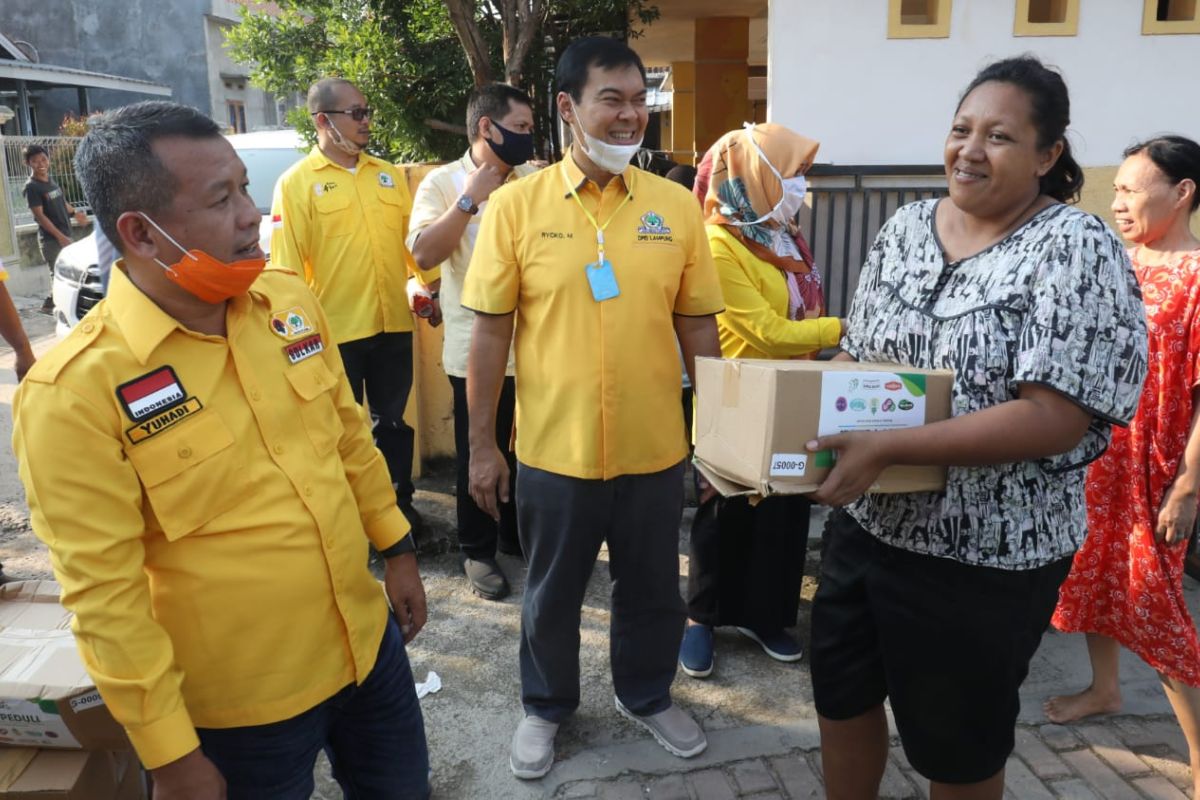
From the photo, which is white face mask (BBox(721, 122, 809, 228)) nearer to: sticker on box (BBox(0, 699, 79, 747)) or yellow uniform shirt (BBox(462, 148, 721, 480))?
yellow uniform shirt (BBox(462, 148, 721, 480))

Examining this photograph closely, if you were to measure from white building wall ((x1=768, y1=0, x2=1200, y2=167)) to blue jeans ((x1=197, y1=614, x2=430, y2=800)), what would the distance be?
14.2ft

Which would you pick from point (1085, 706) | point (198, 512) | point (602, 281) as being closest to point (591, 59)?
point (602, 281)

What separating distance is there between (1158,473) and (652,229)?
1706 millimetres

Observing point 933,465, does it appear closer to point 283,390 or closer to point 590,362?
point 590,362

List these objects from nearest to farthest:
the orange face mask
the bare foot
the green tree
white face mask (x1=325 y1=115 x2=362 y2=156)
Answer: the orange face mask
the bare foot
white face mask (x1=325 y1=115 x2=362 y2=156)
the green tree

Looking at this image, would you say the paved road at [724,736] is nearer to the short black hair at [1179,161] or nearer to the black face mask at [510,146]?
the short black hair at [1179,161]

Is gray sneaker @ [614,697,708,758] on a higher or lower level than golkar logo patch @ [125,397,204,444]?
lower

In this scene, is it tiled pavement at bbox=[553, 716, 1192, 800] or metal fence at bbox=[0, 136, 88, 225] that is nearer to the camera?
tiled pavement at bbox=[553, 716, 1192, 800]

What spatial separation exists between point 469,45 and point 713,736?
16.6 ft

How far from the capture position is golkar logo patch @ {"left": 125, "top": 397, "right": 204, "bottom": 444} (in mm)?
1576

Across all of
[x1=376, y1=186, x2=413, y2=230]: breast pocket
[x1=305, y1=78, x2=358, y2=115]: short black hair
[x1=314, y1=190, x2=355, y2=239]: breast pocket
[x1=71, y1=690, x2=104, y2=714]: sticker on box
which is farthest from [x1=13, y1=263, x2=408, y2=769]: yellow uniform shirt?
[x1=305, y1=78, x2=358, y2=115]: short black hair

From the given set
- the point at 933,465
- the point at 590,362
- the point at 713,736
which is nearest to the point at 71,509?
the point at 590,362

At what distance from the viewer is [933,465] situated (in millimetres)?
1814

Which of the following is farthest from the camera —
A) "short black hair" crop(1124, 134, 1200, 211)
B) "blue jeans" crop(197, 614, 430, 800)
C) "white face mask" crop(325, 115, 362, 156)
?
"white face mask" crop(325, 115, 362, 156)
